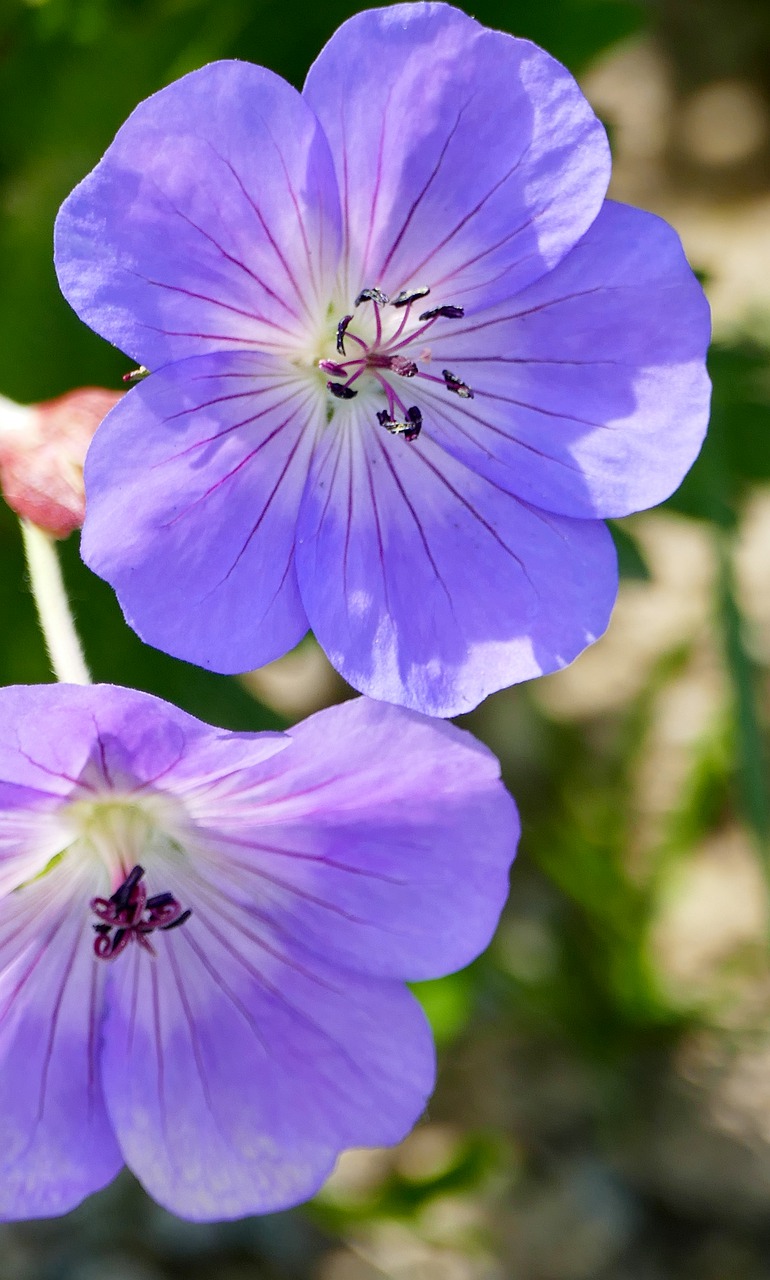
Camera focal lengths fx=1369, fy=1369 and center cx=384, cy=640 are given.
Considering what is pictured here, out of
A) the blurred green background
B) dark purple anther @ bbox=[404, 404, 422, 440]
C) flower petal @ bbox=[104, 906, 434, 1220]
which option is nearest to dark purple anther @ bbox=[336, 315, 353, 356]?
dark purple anther @ bbox=[404, 404, 422, 440]

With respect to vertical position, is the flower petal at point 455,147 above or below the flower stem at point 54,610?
above

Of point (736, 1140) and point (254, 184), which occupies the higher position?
point (254, 184)

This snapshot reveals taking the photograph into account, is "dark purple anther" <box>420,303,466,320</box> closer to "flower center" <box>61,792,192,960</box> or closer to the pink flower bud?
the pink flower bud

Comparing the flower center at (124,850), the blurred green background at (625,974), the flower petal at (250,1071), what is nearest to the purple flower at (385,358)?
the flower center at (124,850)

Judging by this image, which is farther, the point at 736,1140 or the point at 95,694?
the point at 736,1140

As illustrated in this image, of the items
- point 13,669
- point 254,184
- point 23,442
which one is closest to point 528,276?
point 254,184

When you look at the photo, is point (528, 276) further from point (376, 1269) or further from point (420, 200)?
point (376, 1269)

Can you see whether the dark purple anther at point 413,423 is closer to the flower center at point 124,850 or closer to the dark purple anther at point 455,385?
the dark purple anther at point 455,385
